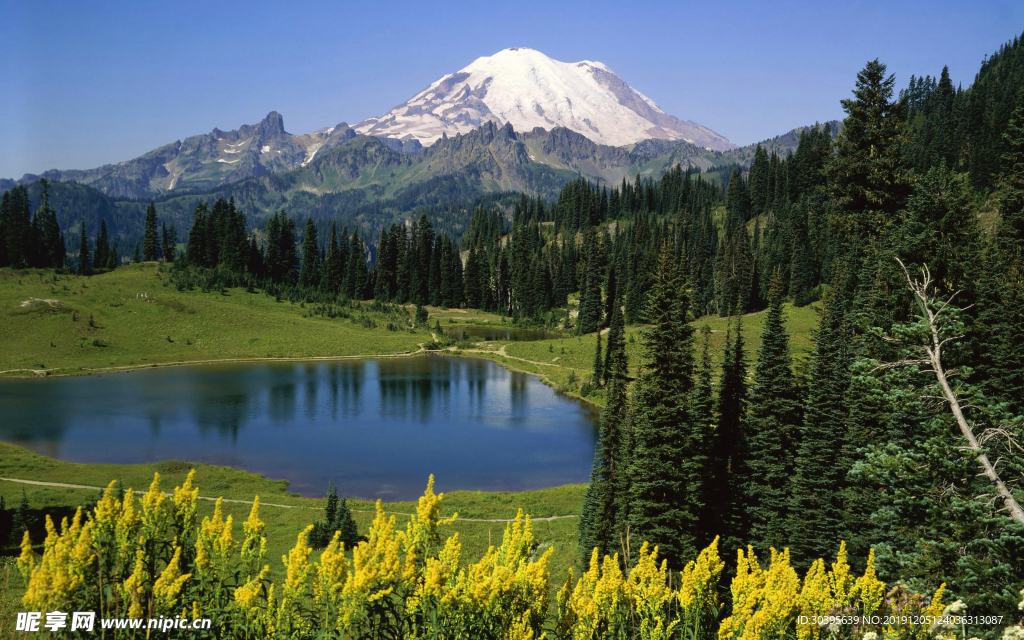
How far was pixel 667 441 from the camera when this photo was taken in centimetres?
2645

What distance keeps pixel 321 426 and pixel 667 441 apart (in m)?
44.1

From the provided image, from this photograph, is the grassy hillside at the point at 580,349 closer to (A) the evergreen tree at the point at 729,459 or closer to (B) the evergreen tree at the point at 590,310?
(B) the evergreen tree at the point at 590,310

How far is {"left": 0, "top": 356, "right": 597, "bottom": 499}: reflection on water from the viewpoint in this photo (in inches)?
1897

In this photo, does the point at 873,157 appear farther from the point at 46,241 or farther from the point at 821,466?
the point at 46,241

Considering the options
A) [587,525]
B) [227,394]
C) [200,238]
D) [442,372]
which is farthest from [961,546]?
[200,238]

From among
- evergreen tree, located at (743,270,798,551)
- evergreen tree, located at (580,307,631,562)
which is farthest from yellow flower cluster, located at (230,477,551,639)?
evergreen tree, located at (743,270,798,551)

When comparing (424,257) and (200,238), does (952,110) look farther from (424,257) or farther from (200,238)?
(200,238)

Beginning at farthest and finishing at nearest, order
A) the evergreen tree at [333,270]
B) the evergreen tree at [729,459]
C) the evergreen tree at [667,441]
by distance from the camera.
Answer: the evergreen tree at [333,270], the evergreen tree at [729,459], the evergreen tree at [667,441]

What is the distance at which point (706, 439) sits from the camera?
2916 centimetres

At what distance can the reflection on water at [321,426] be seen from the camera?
158ft

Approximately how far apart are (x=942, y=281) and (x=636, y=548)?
15159mm

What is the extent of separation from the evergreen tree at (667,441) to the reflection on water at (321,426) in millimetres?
21979

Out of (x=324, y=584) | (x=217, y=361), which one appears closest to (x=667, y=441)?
(x=324, y=584)

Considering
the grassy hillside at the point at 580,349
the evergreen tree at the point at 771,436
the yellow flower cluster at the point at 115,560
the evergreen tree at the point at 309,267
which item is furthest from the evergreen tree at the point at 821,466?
the evergreen tree at the point at 309,267
